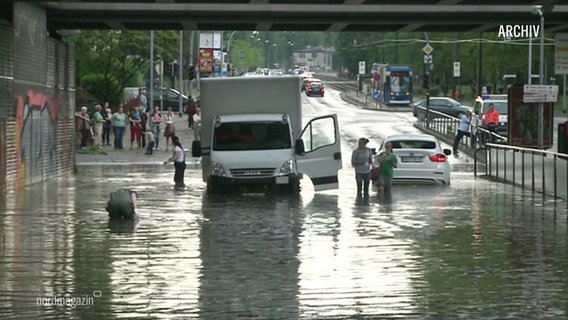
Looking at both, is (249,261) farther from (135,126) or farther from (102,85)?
Answer: (102,85)

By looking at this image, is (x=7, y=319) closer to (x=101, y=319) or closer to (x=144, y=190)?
(x=101, y=319)

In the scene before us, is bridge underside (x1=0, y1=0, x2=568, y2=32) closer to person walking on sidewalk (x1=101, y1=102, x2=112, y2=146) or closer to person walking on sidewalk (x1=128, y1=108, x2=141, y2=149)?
person walking on sidewalk (x1=128, y1=108, x2=141, y2=149)

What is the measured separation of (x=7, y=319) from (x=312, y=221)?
37.7 feet

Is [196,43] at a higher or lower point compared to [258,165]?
higher

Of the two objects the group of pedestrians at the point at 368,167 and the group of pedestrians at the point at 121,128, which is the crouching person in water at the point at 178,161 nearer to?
the group of pedestrians at the point at 368,167

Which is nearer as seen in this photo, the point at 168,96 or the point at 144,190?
the point at 144,190

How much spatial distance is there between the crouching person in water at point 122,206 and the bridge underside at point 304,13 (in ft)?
31.0

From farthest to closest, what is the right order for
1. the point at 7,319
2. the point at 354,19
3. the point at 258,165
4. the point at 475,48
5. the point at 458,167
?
1. the point at 475,48
2. the point at 458,167
3. the point at 354,19
4. the point at 258,165
5. the point at 7,319

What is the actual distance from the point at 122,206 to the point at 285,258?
6677 millimetres

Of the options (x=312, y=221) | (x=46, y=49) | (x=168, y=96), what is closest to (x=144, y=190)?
(x=46, y=49)

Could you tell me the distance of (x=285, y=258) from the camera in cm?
1758

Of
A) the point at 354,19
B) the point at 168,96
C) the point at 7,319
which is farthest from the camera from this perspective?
the point at 168,96

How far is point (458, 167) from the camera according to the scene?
144 feet

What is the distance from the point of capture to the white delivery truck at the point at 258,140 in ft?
98.5
